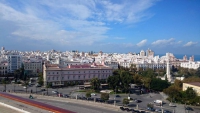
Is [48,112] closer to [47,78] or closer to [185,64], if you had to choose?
[47,78]

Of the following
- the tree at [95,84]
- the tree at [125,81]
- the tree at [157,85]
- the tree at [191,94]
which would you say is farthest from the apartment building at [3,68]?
the tree at [191,94]

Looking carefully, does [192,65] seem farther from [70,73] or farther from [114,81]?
[70,73]

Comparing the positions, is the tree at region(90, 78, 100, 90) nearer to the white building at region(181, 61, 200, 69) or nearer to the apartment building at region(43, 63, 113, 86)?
the apartment building at region(43, 63, 113, 86)

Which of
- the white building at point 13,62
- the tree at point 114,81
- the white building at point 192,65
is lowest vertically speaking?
the tree at point 114,81

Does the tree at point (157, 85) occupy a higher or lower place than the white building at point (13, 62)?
lower

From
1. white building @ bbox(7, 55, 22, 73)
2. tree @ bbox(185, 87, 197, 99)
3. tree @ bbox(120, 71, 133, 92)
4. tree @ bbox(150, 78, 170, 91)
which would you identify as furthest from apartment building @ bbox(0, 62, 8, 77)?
tree @ bbox(185, 87, 197, 99)

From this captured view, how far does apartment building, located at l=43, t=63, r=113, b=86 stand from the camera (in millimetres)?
27156

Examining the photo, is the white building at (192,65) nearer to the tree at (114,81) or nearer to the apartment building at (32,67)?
the tree at (114,81)

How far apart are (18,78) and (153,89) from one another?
22.5m

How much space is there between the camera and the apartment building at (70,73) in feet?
89.1

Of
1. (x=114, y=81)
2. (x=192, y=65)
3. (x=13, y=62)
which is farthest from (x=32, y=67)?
(x=192, y=65)

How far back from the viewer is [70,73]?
28.5 m

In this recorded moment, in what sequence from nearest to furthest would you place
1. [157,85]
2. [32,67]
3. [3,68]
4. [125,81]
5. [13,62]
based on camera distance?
[125,81], [157,85], [3,68], [13,62], [32,67]

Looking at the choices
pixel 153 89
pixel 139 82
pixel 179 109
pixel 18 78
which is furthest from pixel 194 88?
pixel 18 78
